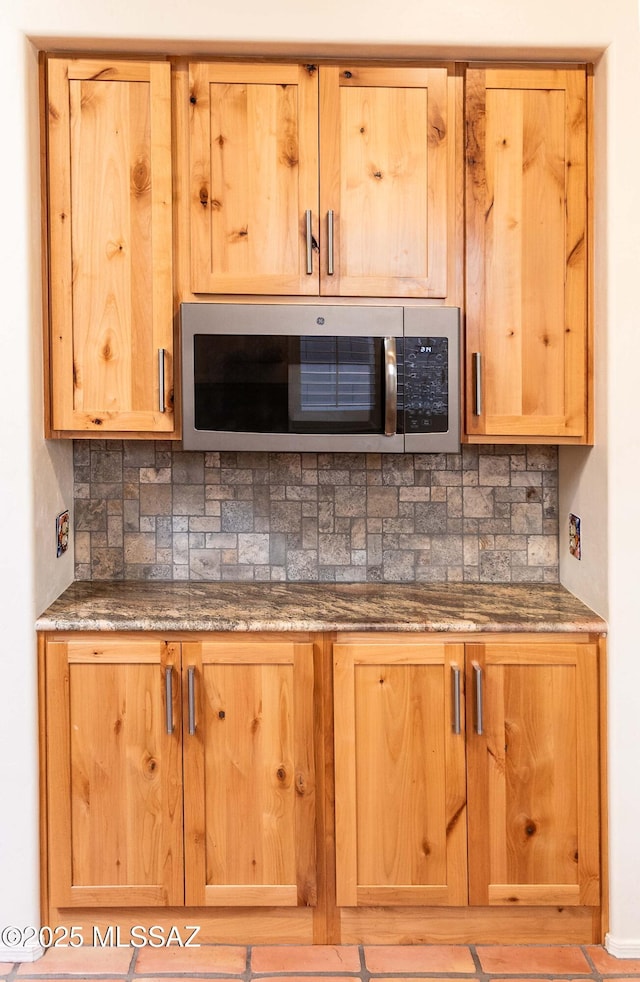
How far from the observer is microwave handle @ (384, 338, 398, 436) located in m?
2.10

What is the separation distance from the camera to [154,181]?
2.12m

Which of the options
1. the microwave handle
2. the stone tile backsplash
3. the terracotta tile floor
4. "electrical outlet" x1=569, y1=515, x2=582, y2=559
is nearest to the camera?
the terracotta tile floor

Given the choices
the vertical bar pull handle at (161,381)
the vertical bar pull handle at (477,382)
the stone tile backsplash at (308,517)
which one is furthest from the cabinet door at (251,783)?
the vertical bar pull handle at (477,382)

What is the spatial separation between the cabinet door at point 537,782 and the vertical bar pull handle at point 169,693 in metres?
0.76

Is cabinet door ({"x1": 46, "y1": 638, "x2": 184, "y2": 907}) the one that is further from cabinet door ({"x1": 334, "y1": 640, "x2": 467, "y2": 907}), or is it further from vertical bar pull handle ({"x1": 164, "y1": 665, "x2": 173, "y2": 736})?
cabinet door ({"x1": 334, "y1": 640, "x2": 467, "y2": 907})

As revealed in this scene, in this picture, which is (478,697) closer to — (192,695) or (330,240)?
(192,695)

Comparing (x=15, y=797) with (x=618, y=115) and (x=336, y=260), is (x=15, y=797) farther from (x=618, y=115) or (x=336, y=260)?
(x=618, y=115)

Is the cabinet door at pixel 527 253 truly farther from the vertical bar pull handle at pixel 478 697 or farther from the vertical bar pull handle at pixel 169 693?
the vertical bar pull handle at pixel 169 693

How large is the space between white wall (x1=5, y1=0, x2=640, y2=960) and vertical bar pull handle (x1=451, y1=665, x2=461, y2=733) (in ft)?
1.28

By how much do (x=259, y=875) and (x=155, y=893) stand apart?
0.27 metres

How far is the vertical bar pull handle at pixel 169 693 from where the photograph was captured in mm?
2039

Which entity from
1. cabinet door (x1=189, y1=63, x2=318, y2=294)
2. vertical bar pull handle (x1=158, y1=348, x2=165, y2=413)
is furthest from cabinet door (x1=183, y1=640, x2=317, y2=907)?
cabinet door (x1=189, y1=63, x2=318, y2=294)

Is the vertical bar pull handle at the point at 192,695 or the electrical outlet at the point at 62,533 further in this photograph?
the electrical outlet at the point at 62,533

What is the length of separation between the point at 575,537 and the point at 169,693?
122 cm
